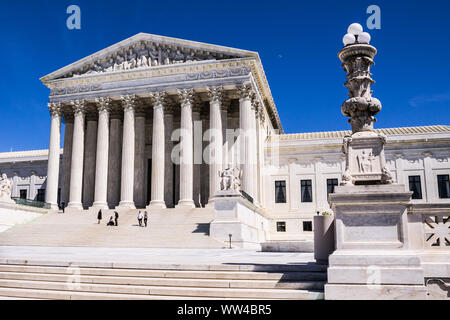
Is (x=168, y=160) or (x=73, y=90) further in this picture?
(x=73, y=90)

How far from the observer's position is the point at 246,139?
3903 centimetres

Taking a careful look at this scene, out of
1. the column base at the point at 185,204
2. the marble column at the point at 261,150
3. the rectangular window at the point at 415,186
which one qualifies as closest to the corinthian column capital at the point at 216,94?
the marble column at the point at 261,150

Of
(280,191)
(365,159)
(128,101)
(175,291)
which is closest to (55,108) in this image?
(128,101)

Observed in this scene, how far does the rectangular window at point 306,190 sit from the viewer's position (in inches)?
1881

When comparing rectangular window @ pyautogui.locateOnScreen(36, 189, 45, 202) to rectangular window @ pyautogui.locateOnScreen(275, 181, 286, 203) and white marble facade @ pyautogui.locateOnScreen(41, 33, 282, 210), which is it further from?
rectangular window @ pyautogui.locateOnScreen(275, 181, 286, 203)

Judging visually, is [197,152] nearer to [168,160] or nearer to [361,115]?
[168,160]

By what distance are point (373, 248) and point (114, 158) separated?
39835mm

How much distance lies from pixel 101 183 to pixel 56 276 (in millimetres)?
32926

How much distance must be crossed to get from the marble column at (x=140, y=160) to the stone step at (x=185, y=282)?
108 feet

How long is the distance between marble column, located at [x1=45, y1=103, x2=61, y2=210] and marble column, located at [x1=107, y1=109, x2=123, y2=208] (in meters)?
5.11

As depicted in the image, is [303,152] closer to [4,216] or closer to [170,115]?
[170,115]

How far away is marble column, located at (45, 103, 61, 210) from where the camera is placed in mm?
43281

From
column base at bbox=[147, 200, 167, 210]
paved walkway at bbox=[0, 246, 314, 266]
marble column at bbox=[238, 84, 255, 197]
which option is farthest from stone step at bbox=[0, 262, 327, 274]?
column base at bbox=[147, 200, 167, 210]

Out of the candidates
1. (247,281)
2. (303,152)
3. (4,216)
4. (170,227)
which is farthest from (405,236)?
(303,152)
